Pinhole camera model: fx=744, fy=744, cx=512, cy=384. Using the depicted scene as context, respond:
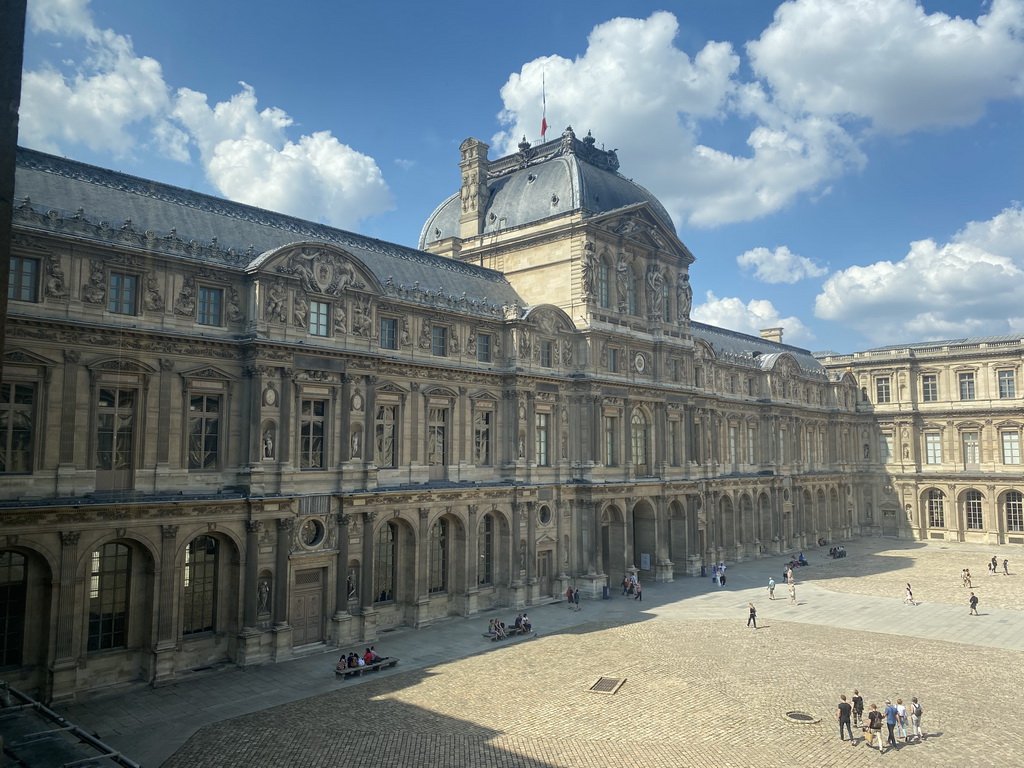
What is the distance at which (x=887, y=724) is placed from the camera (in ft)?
80.2

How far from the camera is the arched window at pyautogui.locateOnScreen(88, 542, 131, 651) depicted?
28.2 metres

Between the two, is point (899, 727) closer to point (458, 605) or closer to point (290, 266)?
point (458, 605)

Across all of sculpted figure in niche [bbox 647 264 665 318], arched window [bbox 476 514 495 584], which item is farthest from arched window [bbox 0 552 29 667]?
sculpted figure in niche [bbox 647 264 665 318]

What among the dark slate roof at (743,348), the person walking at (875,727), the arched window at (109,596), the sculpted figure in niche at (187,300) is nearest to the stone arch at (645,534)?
the dark slate roof at (743,348)

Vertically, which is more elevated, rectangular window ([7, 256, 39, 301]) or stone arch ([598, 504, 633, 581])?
rectangular window ([7, 256, 39, 301])

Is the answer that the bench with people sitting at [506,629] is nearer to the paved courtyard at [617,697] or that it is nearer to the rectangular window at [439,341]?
the paved courtyard at [617,697]

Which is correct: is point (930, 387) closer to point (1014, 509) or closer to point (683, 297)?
point (1014, 509)

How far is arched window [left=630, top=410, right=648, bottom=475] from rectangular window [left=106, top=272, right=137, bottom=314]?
110ft

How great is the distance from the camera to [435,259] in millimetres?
46625

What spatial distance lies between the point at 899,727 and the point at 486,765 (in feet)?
44.1

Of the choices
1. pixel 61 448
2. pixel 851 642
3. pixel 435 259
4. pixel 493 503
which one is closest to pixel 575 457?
pixel 493 503

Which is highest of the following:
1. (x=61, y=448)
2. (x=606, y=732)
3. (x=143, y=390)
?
(x=143, y=390)

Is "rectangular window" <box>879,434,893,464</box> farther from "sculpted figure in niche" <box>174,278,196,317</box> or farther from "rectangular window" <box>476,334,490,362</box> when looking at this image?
"sculpted figure in niche" <box>174,278,196,317</box>

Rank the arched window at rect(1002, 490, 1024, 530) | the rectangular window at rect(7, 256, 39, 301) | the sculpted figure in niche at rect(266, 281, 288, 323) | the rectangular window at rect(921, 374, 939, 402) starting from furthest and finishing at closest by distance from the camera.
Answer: the rectangular window at rect(921, 374, 939, 402) → the arched window at rect(1002, 490, 1024, 530) → the sculpted figure in niche at rect(266, 281, 288, 323) → the rectangular window at rect(7, 256, 39, 301)
